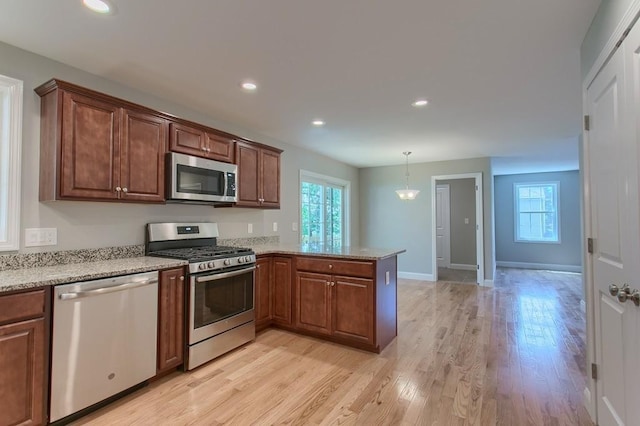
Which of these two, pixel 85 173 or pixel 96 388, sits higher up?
pixel 85 173

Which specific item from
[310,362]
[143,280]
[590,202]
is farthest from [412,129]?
[143,280]

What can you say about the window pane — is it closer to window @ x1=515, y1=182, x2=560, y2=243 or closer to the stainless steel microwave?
the stainless steel microwave

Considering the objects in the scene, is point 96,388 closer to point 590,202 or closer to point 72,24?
point 72,24

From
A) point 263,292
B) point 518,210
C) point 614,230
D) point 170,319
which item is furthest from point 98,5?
point 518,210

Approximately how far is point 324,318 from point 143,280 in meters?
1.72

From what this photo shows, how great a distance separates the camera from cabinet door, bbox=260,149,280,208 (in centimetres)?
391

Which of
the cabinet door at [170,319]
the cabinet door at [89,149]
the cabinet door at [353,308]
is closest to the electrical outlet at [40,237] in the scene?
the cabinet door at [89,149]

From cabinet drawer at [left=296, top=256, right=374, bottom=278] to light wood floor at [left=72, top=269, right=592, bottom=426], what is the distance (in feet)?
2.40

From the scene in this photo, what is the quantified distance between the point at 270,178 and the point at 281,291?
4.59ft

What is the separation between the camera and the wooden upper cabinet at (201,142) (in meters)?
2.91

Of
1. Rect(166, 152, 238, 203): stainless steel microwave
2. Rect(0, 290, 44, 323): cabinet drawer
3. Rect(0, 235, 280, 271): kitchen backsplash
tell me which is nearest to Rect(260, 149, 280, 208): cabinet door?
Rect(166, 152, 238, 203): stainless steel microwave

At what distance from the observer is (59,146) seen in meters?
2.17

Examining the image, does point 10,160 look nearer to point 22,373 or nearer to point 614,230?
point 22,373

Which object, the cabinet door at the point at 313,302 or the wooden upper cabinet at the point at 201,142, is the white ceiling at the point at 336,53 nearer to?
the wooden upper cabinet at the point at 201,142
